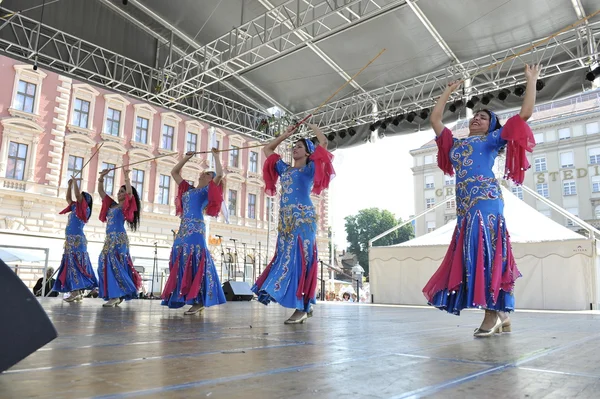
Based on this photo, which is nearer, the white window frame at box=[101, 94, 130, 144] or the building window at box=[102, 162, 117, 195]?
the building window at box=[102, 162, 117, 195]

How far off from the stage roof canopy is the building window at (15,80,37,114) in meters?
6.21

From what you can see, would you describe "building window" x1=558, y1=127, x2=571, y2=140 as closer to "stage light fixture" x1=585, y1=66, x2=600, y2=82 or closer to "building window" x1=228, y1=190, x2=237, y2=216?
"building window" x1=228, y1=190, x2=237, y2=216

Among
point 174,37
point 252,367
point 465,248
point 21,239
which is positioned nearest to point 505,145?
point 465,248

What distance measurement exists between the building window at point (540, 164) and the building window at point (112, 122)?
31359 mm

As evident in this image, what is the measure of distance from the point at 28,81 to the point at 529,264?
15992mm

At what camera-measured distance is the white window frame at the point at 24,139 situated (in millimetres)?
14734

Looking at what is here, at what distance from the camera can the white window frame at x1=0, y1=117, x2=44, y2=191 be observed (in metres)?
14.7

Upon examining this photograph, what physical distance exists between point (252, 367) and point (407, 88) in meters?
8.89

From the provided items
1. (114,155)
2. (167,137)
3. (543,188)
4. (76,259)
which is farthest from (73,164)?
(543,188)

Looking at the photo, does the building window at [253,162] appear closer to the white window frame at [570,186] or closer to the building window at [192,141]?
the building window at [192,141]

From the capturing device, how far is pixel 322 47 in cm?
933

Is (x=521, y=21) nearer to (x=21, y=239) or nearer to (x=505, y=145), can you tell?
(x=505, y=145)

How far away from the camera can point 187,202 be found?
4.70 metres

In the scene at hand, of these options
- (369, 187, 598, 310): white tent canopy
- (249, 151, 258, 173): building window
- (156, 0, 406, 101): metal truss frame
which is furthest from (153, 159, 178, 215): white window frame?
(369, 187, 598, 310): white tent canopy
